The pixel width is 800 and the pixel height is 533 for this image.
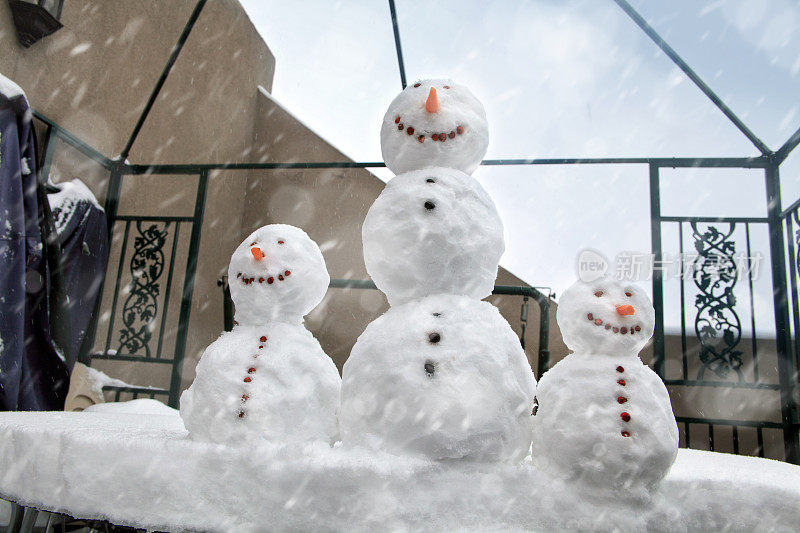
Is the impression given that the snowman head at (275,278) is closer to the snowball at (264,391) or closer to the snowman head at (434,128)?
the snowball at (264,391)

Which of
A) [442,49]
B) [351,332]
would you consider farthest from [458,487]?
[351,332]

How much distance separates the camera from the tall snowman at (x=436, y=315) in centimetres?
69

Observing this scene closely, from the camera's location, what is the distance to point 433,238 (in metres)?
0.79

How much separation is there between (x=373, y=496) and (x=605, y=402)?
0.29m

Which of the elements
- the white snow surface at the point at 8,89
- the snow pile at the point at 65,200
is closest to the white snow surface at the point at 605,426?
the white snow surface at the point at 8,89

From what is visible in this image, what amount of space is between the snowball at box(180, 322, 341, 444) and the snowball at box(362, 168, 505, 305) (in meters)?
0.16

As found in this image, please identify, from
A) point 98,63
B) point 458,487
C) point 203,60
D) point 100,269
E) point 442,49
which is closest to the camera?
point 458,487

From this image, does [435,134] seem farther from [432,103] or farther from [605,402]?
[605,402]

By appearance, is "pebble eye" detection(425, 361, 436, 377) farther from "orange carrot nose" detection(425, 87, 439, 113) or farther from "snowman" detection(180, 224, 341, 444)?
"orange carrot nose" detection(425, 87, 439, 113)

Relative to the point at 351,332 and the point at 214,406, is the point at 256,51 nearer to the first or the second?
the point at 351,332

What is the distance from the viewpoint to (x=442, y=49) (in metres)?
1.75

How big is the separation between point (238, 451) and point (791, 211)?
196 cm

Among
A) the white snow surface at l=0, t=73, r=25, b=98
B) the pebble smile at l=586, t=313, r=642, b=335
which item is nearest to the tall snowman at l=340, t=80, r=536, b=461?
the pebble smile at l=586, t=313, r=642, b=335

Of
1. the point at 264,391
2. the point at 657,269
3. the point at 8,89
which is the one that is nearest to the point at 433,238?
the point at 264,391
